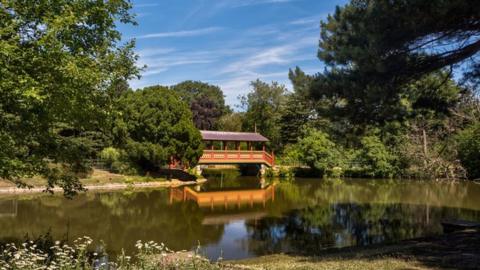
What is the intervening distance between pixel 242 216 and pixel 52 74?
11.5m

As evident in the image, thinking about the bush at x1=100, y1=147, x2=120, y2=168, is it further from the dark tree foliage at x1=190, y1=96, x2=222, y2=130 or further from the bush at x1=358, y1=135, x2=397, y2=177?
the dark tree foliage at x1=190, y1=96, x2=222, y2=130

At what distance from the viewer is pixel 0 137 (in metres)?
5.96

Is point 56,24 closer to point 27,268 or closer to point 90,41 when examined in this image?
point 90,41

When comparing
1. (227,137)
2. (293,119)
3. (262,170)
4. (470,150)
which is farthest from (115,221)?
(293,119)

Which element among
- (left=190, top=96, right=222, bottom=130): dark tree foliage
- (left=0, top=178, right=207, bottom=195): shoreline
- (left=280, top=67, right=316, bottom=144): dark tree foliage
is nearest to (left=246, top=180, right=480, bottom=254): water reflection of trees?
(left=0, top=178, right=207, bottom=195): shoreline

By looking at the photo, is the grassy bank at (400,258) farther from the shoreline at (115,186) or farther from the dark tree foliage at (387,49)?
the shoreline at (115,186)

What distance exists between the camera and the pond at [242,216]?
11.8 metres

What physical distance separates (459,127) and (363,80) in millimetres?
22540

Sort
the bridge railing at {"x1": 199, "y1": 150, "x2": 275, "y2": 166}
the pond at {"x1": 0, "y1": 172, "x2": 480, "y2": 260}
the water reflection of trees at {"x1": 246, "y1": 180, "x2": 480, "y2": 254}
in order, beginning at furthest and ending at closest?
1. the bridge railing at {"x1": 199, "y1": 150, "x2": 275, "y2": 166}
2. the water reflection of trees at {"x1": 246, "y1": 180, "x2": 480, "y2": 254}
3. the pond at {"x1": 0, "y1": 172, "x2": 480, "y2": 260}

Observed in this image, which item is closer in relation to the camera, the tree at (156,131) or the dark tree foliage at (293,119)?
the tree at (156,131)

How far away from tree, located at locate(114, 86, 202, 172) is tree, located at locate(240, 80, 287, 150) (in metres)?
14.9

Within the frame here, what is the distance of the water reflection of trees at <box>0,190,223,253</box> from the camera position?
12.0 metres

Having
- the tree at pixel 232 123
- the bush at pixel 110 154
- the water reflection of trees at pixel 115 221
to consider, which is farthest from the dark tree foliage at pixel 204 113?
the water reflection of trees at pixel 115 221

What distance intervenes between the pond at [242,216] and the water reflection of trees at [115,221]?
0.03 m
